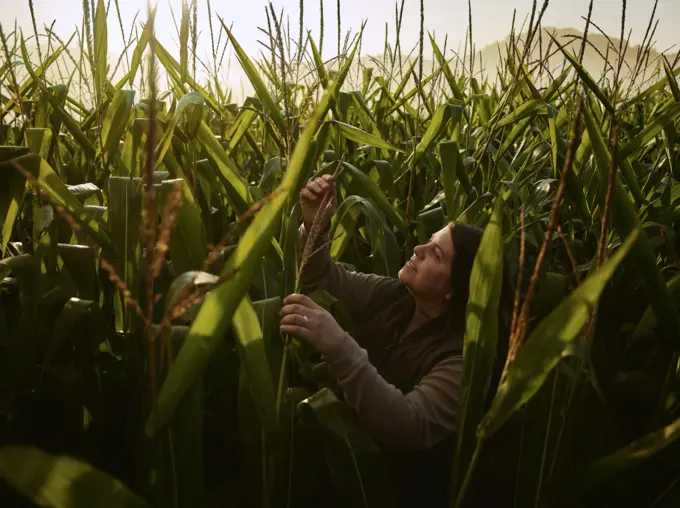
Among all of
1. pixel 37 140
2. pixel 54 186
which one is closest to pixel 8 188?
pixel 54 186

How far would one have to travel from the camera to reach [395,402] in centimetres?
115

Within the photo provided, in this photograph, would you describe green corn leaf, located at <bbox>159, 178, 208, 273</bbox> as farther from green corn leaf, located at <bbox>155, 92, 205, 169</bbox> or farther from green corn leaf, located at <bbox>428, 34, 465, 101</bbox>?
green corn leaf, located at <bbox>428, 34, 465, 101</bbox>

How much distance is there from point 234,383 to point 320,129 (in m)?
0.59

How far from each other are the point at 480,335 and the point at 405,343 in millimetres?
638

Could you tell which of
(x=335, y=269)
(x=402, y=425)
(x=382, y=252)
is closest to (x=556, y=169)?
(x=382, y=252)

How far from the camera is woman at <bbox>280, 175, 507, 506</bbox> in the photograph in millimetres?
1118

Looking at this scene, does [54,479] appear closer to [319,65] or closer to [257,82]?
[257,82]

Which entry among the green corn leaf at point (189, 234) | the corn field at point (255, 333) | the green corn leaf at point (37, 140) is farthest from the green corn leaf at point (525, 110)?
the green corn leaf at point (37, 140)

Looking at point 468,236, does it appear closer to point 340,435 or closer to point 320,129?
point 320,129

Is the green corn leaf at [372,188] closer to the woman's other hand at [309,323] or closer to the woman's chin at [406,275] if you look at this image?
the woman's chin at [406,275]

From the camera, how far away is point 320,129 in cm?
136

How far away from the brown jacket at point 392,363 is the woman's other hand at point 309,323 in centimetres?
3

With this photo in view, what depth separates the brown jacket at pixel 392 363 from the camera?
1125 millimetres

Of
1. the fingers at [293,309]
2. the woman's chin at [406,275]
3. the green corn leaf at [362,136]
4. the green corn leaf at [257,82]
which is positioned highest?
the green corn leaf at [257,82]
